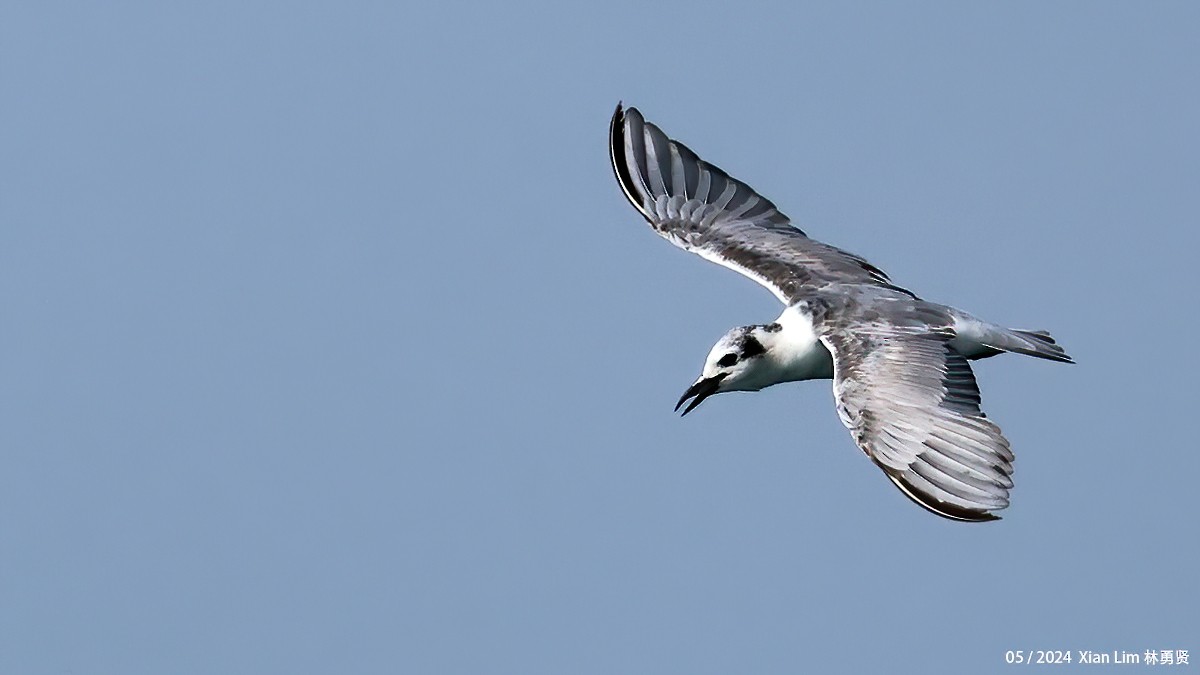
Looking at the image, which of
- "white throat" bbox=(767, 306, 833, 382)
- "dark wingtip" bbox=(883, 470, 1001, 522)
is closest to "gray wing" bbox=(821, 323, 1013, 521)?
"dark wingtip" bbox=(883, 470, 1001, 522)

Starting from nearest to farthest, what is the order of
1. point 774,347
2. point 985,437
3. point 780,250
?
point 985,437 < point 774,347 < point 780,250

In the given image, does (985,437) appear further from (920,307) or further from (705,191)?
(705,191)

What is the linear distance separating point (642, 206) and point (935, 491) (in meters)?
8.30

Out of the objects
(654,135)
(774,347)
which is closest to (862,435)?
(774,347)

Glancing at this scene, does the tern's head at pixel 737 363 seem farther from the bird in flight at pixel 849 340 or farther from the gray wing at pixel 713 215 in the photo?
the gray wing at pixel 713 215

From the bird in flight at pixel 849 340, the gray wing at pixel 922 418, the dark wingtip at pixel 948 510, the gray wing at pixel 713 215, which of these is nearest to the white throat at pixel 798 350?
the bird in flight at pixel 849 340

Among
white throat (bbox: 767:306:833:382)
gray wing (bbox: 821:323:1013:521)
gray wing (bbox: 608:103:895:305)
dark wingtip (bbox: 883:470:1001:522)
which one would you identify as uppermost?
gray wing (bbox: 608:103:895:305)

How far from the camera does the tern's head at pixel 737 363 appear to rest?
2075cm

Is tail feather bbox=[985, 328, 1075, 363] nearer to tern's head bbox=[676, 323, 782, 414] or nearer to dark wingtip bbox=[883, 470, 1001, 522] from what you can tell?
tern's head bbox=[676, 323, 782, 414]

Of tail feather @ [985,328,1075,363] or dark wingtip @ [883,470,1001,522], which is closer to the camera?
dark wingtip @ [883,470,1001,522]

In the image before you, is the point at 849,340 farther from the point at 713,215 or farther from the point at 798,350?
the point at 713,215

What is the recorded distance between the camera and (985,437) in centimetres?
1777

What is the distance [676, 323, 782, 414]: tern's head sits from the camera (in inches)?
817

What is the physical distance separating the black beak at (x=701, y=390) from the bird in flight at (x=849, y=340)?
0.04 ft
